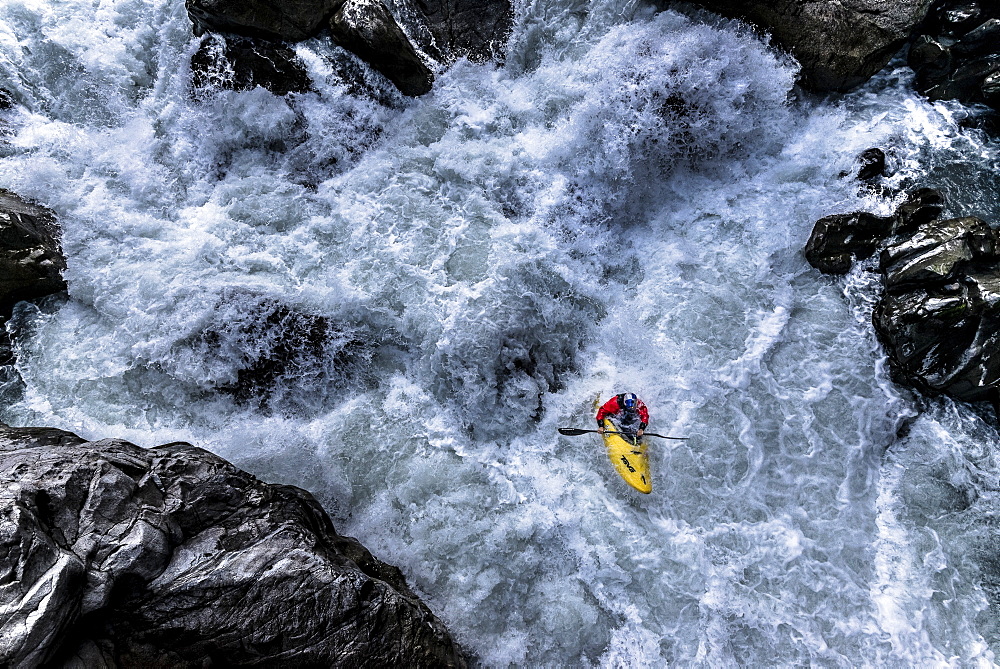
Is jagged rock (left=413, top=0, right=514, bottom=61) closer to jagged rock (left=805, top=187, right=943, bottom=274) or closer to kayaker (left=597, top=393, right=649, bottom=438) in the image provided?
jagged rock (left=805, top=187, right=943, bottom=274)

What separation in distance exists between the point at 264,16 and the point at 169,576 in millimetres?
6728

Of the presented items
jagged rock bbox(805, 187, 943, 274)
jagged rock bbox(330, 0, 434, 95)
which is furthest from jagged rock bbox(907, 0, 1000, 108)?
jagged rock bbox(330, 0, 434, 95)

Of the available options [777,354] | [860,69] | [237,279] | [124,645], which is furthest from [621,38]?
[124,645]

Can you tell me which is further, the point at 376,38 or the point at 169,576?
the point at 376,38

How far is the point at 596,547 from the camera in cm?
621

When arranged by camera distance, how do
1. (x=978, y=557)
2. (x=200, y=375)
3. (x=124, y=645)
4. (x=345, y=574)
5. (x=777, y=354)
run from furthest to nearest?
(x=777, y=354) → (x=200, y=375) → (x=978, y=557) → (x=345, y=574) → (x=124, y=645)

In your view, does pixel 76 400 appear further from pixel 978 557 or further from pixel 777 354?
pixel 978 557

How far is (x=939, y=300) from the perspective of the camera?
666 centimetres

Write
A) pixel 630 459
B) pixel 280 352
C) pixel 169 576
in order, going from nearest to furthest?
1. pixel 169 576
2. pixel 630 459
3. pixel 280 352

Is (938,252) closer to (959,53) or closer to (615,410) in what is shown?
(959,53)

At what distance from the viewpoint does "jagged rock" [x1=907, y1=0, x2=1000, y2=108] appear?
25.7 ft

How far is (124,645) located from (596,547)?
13.7 ft

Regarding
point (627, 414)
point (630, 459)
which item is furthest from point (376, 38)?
point (630, 459)

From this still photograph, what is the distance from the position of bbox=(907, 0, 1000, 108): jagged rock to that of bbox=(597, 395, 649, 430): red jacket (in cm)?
602
